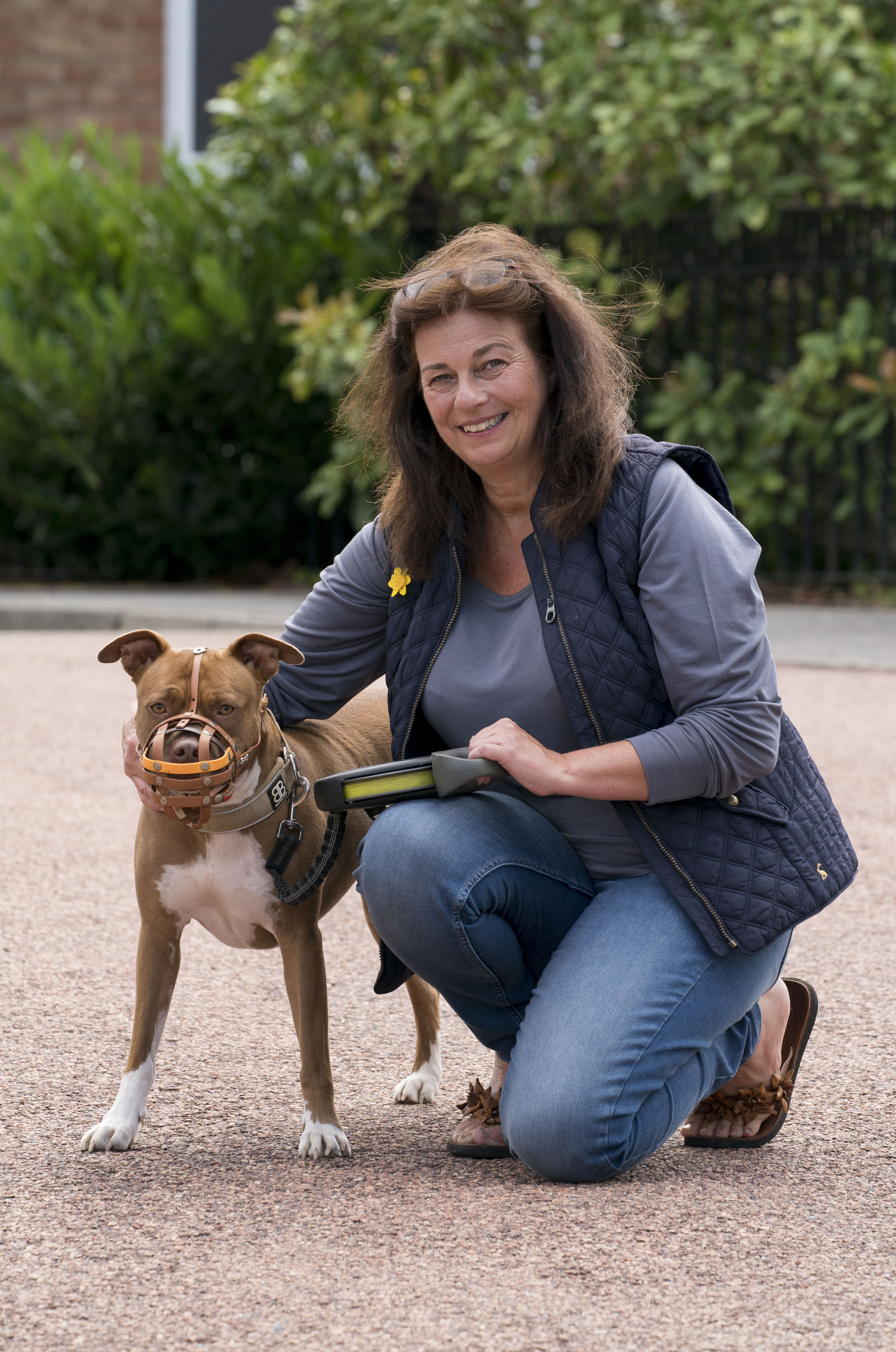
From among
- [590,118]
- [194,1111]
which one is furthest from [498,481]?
[590,118]

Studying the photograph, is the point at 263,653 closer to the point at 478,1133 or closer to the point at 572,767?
the point at 572,767

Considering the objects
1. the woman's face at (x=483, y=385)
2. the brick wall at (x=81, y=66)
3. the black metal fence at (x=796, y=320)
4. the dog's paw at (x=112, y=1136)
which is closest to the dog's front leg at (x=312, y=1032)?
the dog's paw at (x=112, y=1136)

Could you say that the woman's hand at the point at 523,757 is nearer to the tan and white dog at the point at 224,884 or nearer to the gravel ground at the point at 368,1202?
the tan and white dog at the point at 224,884

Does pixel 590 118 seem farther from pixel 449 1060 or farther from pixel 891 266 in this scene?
pixel 449 1060

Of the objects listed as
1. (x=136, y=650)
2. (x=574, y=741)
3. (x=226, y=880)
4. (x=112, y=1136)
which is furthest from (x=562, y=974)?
(x=136, y=650)

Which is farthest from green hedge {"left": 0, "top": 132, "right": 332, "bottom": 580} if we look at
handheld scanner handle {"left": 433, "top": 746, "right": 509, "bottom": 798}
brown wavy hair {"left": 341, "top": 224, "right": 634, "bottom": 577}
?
handheld scanner handle {"left": 433, "top": 746, "right": 509, "bottom": 798}

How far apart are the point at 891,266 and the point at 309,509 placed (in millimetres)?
4666

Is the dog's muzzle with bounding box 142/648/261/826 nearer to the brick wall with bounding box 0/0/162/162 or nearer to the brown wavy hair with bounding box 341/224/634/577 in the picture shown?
the brown wavy hair with bounding box 341/224/634/577

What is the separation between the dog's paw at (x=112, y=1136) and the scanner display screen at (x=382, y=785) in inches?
28.4

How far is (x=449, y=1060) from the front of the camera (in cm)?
351

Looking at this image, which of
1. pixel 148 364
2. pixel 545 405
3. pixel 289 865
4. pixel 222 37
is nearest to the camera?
pixel 289 865

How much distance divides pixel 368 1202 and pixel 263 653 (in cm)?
104

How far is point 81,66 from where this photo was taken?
17.8m

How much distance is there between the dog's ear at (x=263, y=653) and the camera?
3.06m
